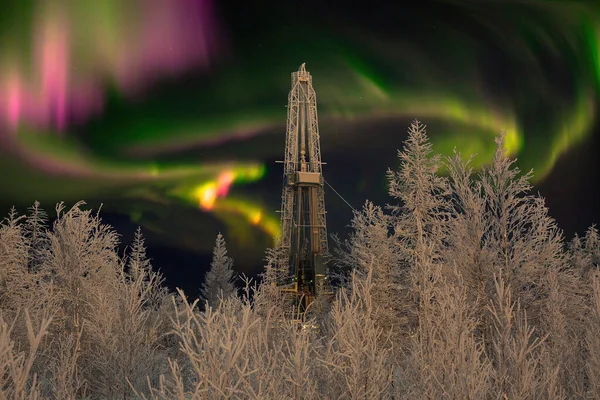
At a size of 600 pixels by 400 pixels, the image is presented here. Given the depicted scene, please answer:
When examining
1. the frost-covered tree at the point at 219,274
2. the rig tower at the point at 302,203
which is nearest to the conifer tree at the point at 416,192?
the rig tower at the point at 302,203

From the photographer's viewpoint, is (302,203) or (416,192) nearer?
(416,192)

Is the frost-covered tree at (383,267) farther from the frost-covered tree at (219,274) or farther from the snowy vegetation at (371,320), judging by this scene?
the frost-covered tree at (219,274)

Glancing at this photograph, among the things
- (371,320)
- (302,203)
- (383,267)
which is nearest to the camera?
(371,320)

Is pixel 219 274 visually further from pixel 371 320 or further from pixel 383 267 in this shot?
pixel 371 320

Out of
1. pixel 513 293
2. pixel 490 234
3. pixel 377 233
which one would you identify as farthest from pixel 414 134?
Answer: pixel 513 293

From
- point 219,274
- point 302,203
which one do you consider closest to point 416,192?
point 302,203

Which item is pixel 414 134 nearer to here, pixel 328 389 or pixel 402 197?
pixel 402 197
